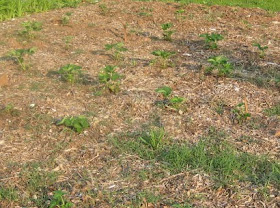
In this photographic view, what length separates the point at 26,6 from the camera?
9.05 meters

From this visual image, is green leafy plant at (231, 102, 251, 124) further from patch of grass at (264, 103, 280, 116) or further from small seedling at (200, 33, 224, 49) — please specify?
small seedling at (200, 33, 224, 49)

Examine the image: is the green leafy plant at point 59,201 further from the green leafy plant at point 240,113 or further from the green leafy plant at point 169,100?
the green leafy plant at point 240,113

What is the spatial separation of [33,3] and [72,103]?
4.98m

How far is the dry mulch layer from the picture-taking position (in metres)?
3.49

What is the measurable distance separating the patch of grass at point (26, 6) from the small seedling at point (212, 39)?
3687 millimetres

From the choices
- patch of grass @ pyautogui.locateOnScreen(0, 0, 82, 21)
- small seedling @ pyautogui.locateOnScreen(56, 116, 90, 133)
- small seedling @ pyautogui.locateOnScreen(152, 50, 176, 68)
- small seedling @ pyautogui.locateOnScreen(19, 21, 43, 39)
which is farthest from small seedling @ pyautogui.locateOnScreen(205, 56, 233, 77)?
patch of grass @ pyautogui.locateOnScreen(0, 0, 82, 21)

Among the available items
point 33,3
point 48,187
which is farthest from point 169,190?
point 33,3

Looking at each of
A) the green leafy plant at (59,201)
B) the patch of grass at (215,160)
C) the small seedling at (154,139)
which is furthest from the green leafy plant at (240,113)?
the green leafy plant at (59,201)

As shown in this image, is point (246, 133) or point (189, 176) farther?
point (246, 133)

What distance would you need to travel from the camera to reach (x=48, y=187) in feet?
11.6

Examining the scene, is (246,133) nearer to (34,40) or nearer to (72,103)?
(72,103)

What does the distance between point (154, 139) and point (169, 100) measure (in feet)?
3.28

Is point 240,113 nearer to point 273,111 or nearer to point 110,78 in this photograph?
point 273,111

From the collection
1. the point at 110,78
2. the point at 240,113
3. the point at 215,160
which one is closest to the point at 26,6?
the point at 110,78
